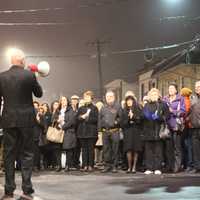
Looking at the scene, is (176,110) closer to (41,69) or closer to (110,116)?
(110,116)

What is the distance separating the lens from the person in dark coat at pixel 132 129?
1237cm

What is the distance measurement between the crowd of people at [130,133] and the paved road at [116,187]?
88 centimetres

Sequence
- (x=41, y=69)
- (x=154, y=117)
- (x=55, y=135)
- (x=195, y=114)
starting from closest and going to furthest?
(x=41, y=69), (x=195, y=114), (x=154, y=117), (x=55, y=135)

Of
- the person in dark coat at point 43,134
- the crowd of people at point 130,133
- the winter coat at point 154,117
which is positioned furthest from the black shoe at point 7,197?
the person in dark coat at point 43,134

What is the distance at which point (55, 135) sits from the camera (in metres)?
13.7

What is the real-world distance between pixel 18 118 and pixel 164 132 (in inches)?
206

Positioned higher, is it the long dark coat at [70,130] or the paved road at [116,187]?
the long dark coat at [70,130]

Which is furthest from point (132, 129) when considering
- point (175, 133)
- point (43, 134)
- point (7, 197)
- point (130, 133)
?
point (7, 197)

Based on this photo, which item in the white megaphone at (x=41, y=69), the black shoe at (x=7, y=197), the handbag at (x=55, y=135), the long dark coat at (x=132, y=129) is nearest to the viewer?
the black shoe at (x=7, y=197)

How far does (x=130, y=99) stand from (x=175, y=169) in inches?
74.6

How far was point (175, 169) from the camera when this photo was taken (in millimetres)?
12172

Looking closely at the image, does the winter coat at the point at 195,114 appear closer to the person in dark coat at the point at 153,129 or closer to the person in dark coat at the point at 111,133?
the person in dark coat at the point at 153,129

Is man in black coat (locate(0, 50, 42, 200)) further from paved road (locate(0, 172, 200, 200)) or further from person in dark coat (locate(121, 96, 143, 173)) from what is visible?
person in dark coat (locate(121, 96, 143, 173))

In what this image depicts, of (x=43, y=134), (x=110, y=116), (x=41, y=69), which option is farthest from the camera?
(x=43, y=134)
